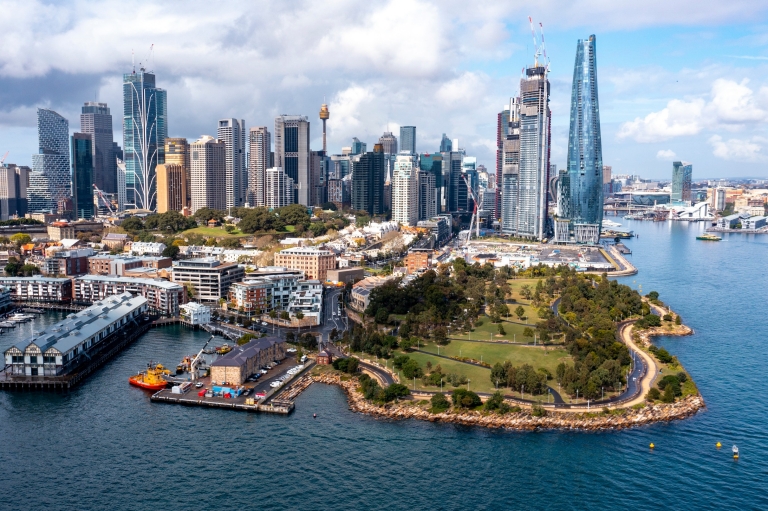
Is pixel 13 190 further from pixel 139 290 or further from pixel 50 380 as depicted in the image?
pixel 50 380

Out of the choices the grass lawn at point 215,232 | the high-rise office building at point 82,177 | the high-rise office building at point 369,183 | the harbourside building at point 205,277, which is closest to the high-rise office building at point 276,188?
the high-rise office building at point 369,183

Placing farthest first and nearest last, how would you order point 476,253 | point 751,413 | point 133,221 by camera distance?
point 133,221
point 476,253
point 751,413

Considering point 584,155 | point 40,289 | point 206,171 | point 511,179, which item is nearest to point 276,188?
point 206,171

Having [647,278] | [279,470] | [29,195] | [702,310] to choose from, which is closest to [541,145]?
[647,278]

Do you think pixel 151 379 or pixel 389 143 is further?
pixel 389 143

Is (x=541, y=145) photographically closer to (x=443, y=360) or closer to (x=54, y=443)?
(x=443, y=360)

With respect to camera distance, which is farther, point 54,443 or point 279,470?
point 54,443
